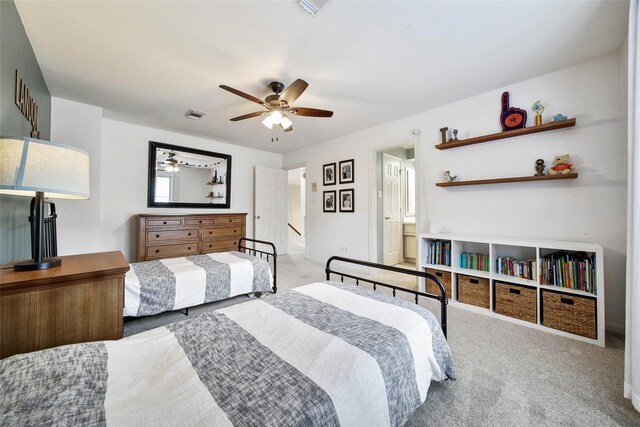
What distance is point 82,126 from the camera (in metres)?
3.28

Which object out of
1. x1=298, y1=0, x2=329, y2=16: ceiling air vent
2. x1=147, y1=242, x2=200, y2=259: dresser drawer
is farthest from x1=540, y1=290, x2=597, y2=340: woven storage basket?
x1=147, y1=242, x2=200, y2=259: dresser drawer

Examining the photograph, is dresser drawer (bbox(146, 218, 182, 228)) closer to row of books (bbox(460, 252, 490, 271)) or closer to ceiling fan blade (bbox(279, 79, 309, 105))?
ceiling fan blade (bbox(279, 79, 309, 105))

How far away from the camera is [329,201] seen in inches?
196

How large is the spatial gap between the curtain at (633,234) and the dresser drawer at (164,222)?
16.4 feet

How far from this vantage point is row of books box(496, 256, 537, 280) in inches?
96.0

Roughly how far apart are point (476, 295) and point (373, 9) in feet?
9.50

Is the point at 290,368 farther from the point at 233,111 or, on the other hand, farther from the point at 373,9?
the point at 233,111

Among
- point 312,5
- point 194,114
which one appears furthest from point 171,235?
point 312,5

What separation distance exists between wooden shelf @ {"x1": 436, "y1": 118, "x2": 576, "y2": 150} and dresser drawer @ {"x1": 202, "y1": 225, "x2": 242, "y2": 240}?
12.4ft

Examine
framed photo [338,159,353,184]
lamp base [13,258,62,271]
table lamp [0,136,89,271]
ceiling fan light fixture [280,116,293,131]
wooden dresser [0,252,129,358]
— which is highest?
ceiling fan light fixture [280,116,293,131]

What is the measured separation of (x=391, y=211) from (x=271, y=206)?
2.70 metres

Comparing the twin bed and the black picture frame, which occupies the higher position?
the black picture frame

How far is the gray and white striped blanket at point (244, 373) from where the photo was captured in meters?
0.69

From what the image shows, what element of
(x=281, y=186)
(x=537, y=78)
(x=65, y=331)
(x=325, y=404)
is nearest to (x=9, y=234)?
(x=65, y=331)
